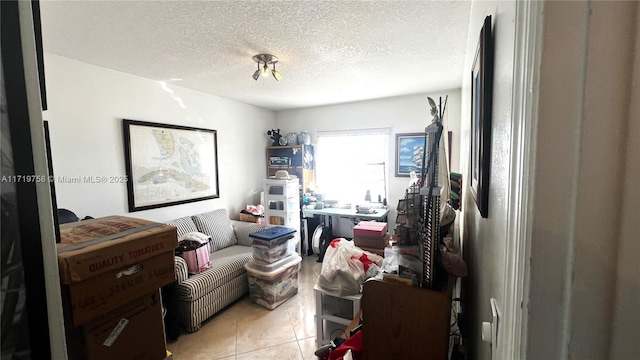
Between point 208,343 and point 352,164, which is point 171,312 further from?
point 352,164

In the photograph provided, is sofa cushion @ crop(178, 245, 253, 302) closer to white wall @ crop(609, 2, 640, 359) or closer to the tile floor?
the tile floor

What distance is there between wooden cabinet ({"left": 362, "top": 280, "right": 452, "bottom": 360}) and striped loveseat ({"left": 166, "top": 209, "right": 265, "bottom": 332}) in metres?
1.90

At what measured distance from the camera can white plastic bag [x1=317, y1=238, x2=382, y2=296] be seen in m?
1.72

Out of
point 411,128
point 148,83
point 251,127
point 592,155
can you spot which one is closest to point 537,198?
point 592,155

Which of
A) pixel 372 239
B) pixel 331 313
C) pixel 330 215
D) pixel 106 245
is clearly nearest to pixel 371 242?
pixel 372 239

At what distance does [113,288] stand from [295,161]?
3.60 m

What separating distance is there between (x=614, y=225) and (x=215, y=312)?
297 centimetres

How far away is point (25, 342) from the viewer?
2.02ft

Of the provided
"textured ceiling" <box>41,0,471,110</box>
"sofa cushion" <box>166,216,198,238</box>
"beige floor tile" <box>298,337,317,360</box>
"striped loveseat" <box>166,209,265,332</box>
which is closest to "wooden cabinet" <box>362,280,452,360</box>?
"beige floor tile" <box>298,337,317,360</box>

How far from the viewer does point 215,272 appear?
2.63m

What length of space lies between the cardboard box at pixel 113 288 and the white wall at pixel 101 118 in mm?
1943

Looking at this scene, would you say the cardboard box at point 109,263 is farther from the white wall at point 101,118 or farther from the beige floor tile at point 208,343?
the white wall at point 101,118

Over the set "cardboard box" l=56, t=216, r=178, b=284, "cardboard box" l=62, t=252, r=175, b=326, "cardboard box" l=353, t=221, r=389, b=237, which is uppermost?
"cardboard box" l=56, t=216, r=178, b=284

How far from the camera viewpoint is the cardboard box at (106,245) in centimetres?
84
